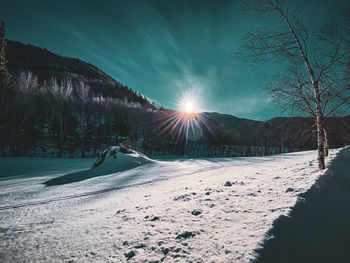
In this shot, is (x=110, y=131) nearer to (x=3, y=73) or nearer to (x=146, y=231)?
(x=3, y=73)

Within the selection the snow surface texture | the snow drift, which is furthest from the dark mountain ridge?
the snow drift

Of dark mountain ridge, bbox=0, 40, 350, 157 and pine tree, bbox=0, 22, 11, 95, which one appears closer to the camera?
dark mountain ridge, bbox=0, 40, 350, 157

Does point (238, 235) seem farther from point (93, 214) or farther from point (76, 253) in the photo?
point (93, 214)

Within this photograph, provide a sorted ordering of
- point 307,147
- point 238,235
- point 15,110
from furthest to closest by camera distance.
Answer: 1. point 307,147
2. point 15,110
3. point 238,235

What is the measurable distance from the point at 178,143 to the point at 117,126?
986 inches

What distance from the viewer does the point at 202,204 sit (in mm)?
2990

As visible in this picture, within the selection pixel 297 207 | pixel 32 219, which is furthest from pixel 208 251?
pixel 32 219

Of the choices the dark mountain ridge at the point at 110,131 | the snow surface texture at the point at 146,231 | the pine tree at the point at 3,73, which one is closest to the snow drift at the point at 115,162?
the snow surface texture at the point at 146,231

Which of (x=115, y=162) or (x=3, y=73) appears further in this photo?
(x=3, y=73)

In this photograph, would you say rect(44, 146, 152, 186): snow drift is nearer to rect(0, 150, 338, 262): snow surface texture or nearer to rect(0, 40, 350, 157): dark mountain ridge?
rect(0, 150, 338, 262): snow surface texture

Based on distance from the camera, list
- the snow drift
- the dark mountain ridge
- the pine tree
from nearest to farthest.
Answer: the snow drift
the dark mountain ridge
the pine tree

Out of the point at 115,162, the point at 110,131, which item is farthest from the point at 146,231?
the point at 110,131

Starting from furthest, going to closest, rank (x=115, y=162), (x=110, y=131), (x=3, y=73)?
(x=110, y=131), (x=3, y=73), (x=115, y=162)

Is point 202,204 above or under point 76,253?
above
